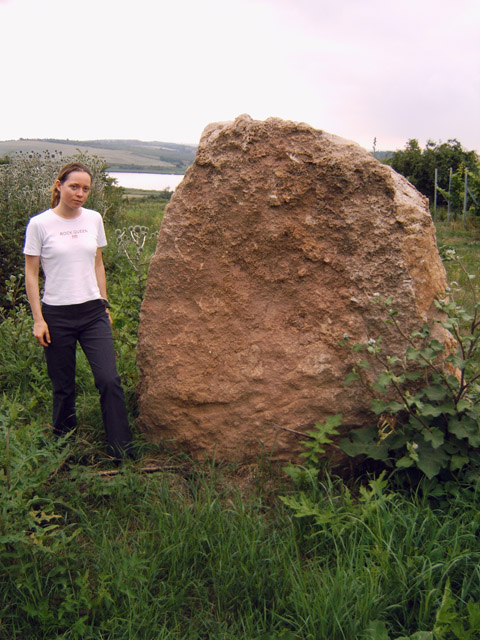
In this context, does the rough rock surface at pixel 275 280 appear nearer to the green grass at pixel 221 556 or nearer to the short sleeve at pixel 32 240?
the green grass at pixel 221 556

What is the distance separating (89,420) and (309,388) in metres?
1.45

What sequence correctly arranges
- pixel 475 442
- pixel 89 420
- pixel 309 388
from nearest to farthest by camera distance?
pixel 475 442 < pixel 309 388 < pixel 89 420

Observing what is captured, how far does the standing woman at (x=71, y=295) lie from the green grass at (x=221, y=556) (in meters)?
0.44

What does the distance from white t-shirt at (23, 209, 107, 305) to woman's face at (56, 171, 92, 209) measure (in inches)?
4.3

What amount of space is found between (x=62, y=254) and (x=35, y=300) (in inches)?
11.8

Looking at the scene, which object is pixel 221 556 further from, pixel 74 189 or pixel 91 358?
pixel 74 189

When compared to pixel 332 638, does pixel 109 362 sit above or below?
above

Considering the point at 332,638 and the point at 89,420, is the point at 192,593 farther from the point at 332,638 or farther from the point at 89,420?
the point at 89,420

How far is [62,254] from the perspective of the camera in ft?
10.9

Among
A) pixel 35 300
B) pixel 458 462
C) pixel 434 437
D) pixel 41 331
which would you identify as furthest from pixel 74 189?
pixel 458 462

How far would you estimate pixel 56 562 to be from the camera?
8.09ft

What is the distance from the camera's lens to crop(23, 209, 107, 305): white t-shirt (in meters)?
3.30

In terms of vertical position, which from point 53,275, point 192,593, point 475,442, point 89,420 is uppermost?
point 53,275

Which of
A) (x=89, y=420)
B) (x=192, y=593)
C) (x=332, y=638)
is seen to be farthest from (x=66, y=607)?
(x=89, y=420)
